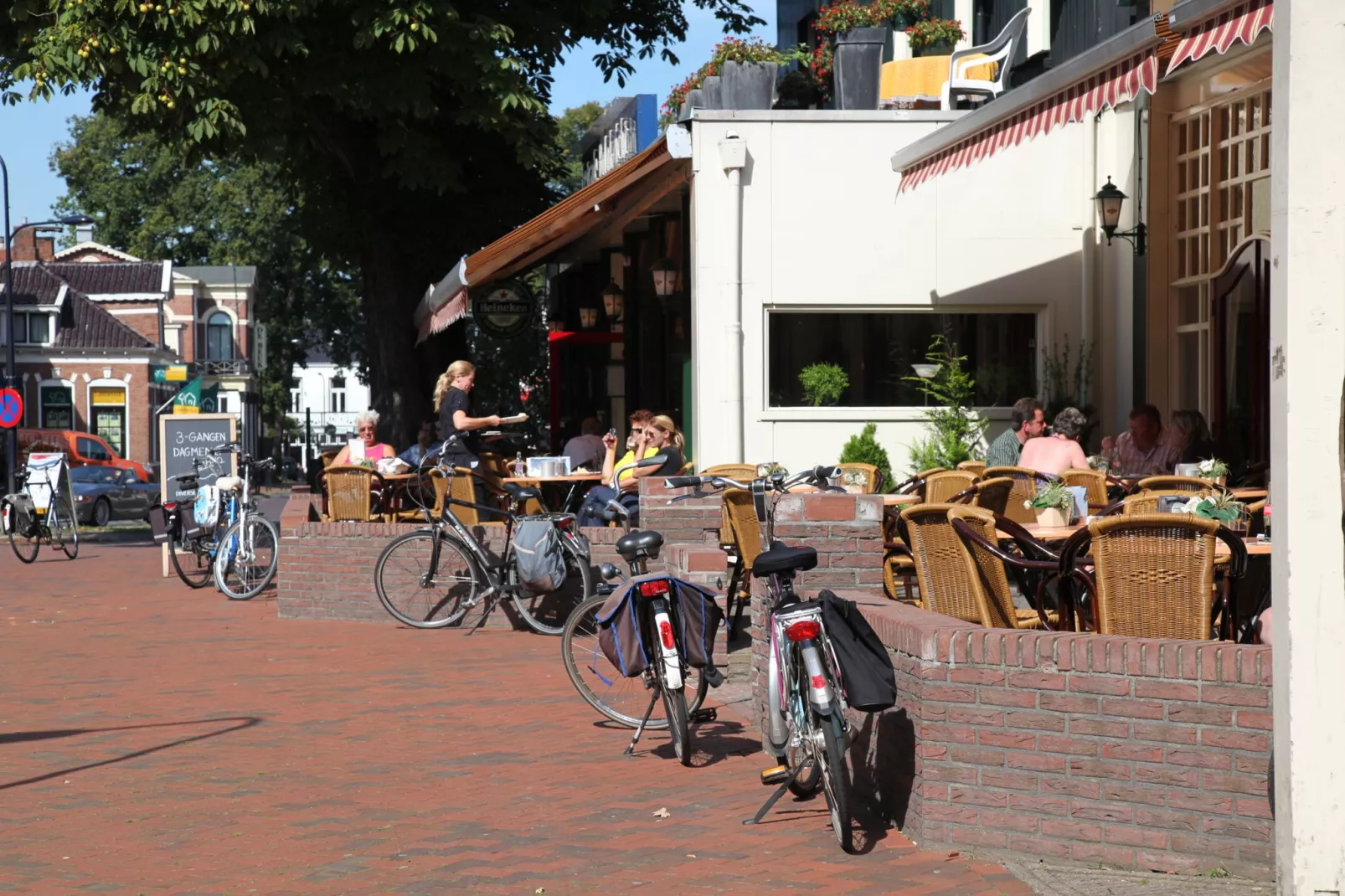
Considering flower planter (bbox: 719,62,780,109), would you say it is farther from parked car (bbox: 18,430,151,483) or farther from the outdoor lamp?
parked car (bbox: 18,430,151,483)

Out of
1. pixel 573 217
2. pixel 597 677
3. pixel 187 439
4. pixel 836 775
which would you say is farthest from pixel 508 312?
pixel 836 775

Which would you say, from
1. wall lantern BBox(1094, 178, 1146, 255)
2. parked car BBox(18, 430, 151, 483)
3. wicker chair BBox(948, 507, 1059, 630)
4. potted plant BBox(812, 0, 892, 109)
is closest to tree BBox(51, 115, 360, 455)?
parked car BBox(18, 430, 151, 483)

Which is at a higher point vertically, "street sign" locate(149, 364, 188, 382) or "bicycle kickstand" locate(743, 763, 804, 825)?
"street sign" locate(149, 364, 188, 382)

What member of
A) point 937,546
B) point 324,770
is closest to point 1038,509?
point 937,546

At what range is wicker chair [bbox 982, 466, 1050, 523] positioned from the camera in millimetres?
9844

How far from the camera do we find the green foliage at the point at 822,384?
48.4ft

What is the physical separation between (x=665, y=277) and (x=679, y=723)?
A: 1131cm

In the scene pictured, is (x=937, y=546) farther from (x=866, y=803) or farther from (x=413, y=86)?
(x=413, y=86)

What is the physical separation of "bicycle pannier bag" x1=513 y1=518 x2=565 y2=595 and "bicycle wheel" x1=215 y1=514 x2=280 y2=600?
4.19 meters

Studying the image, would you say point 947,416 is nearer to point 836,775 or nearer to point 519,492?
point 519,492

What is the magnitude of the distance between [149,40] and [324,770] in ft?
38.0

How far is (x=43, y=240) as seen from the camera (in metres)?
68.9

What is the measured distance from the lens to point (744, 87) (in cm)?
1530

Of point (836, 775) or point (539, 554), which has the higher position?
point (539, 554)
